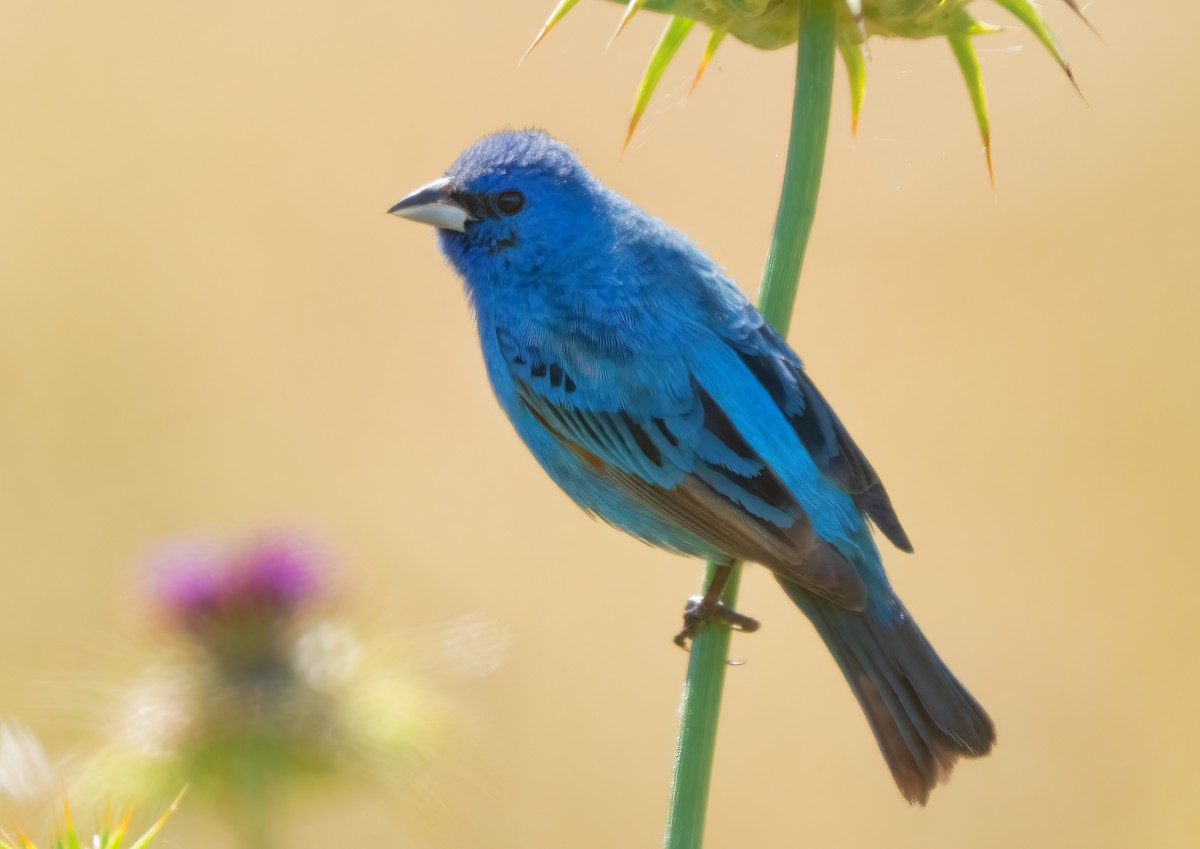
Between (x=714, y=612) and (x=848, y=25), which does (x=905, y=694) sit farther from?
(x=848, y=25)

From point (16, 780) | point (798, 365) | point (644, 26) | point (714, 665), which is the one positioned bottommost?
point (16, 780)

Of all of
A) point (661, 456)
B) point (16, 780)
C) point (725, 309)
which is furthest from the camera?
point (725, 309)

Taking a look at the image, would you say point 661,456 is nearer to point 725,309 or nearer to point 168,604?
point 725,309

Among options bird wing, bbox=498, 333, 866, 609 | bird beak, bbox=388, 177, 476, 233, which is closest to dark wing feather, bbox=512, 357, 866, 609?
bird wing, bbox=498, 333, 866, 609

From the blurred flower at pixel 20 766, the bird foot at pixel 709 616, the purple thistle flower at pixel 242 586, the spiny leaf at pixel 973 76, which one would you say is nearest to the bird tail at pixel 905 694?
the bird foot at pixel 709 616

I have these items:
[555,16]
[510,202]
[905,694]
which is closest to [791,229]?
[555,16]

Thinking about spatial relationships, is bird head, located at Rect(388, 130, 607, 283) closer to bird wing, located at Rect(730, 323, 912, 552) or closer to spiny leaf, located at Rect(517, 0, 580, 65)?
bird wing, located at Rect(730, 323, 912, 552)

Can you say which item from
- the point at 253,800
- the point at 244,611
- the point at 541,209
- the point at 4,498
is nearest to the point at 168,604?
the point at 244,611
